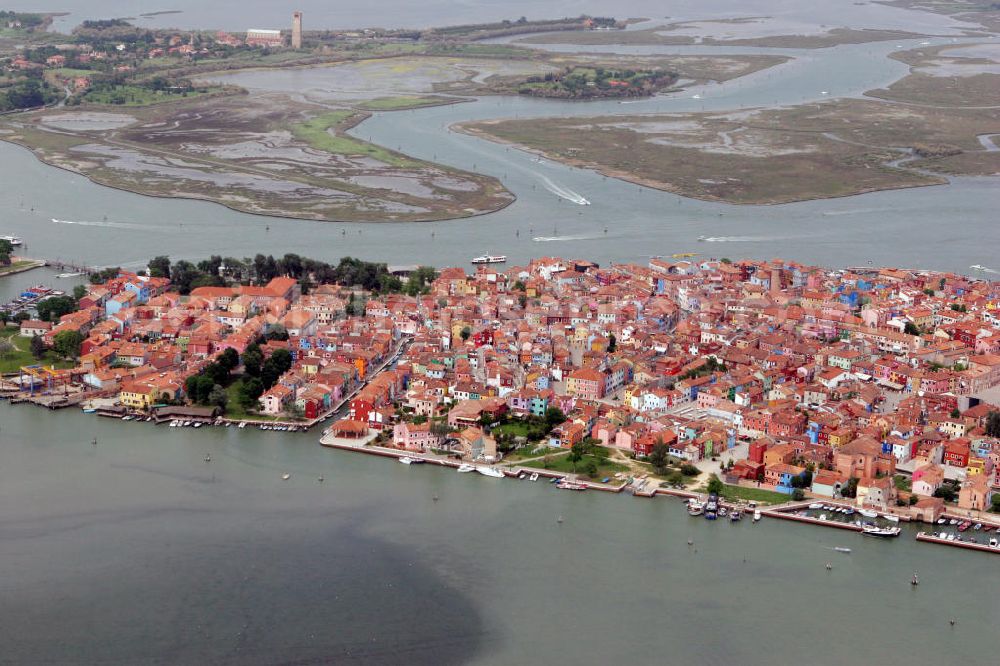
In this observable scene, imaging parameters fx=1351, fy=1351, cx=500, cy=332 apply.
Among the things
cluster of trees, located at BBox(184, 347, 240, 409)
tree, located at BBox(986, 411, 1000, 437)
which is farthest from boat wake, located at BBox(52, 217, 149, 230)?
tree, located at BBox(986, 411, 1000, 437)

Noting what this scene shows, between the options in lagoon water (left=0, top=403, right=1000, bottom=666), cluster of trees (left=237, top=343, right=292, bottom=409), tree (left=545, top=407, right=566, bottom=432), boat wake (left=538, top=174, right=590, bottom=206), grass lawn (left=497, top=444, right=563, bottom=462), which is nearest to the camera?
lagoon water (left=0, top=403, right=1000, bottom=666)

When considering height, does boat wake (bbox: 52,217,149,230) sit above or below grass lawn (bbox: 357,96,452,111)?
below

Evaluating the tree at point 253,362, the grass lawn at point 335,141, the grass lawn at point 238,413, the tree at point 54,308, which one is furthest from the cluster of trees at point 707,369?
the grass lawn at point 335,141

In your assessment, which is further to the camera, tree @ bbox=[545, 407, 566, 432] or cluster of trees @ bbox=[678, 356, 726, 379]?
cluster of trees @ bbox=[678, 356, 726, 379]

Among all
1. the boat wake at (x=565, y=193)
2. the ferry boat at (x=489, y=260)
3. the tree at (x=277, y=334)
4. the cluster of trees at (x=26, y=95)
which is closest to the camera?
the tree at (x=277, y=334)

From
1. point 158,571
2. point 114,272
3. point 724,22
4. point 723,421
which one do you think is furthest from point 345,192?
point 724,22

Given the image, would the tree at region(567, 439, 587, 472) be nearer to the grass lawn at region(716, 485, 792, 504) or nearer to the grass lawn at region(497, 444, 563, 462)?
the grass lawn at region(497, 444, 563, 462)

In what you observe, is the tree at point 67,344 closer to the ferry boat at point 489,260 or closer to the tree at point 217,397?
the tree at point 217,397
